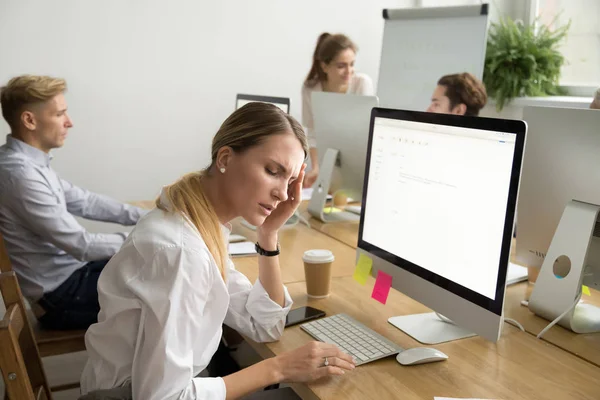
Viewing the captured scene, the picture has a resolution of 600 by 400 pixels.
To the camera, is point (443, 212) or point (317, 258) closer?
point (443, 212)

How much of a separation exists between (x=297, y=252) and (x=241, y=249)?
188 mm

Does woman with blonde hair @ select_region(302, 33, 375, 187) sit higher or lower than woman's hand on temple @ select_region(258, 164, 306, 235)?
higher

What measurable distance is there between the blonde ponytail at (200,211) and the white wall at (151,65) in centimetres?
248

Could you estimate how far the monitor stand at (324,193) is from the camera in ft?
7.86

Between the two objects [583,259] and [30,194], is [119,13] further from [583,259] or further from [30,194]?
[583,259]

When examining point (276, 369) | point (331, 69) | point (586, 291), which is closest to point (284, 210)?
point (276, 369)

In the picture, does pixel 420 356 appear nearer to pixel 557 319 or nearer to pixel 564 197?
pixel 557 319

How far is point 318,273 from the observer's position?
1577 mm

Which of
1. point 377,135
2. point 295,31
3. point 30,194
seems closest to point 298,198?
point 377,135

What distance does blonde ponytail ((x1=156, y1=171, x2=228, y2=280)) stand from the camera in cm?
117

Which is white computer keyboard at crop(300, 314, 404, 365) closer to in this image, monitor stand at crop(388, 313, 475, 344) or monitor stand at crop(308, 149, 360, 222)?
monitor stand at crop(388, 313, 475, 344)

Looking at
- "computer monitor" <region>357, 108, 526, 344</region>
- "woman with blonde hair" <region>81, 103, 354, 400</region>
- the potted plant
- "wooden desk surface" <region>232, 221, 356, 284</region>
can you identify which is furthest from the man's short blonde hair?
the potted plant

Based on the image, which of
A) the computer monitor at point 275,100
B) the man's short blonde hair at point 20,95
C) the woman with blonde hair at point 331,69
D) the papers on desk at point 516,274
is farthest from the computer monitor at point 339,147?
the man's short blonde hair at point 20,95

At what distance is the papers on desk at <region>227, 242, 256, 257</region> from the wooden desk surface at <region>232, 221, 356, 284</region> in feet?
0.07
